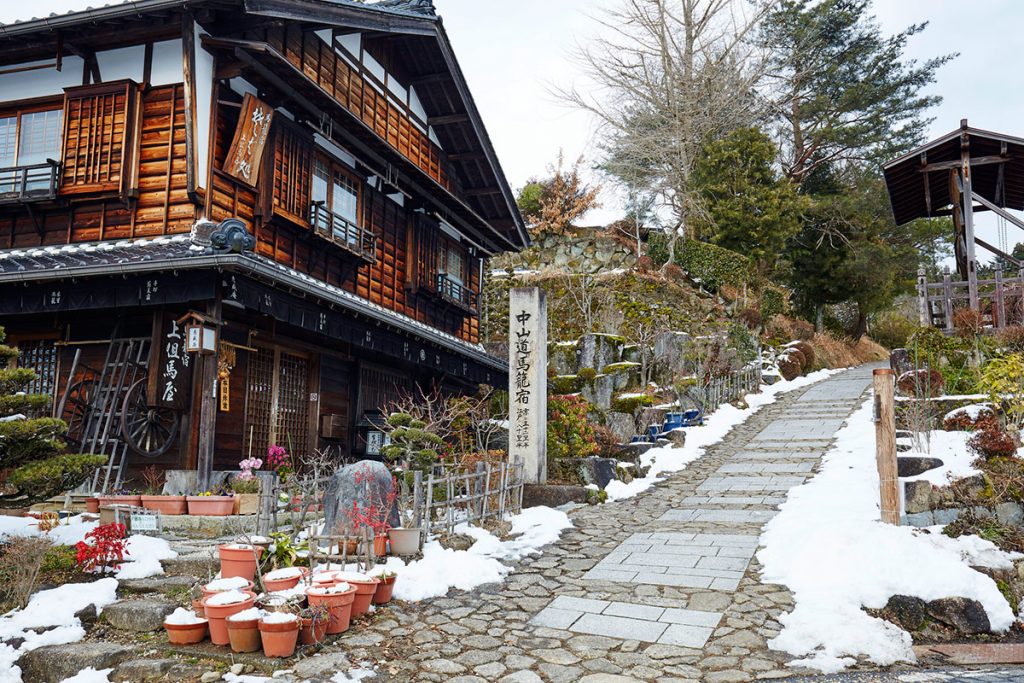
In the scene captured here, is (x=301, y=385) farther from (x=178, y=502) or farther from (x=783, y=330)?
(x=783, y=330)

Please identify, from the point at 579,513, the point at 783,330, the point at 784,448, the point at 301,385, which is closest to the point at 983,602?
the point at 579,513

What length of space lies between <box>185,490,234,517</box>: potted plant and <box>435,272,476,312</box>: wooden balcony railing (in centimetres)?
903

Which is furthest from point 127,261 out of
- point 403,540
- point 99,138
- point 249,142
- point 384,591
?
point 384,591

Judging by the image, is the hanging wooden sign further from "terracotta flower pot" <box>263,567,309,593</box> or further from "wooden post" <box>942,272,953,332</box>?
"wooden post" <box>942,272,953,332</box>

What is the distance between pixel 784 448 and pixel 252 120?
1117cm

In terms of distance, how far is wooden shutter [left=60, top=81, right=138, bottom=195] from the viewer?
10.4 meters

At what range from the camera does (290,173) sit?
39.2 feet

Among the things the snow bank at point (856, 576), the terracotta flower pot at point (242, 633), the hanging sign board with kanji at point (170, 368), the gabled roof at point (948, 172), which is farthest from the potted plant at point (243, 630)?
the gabled roof at point (948, 172)

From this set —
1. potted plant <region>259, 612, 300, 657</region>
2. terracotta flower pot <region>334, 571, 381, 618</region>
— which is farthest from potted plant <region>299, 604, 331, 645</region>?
terracotta flower pot <region>334, 571, 381, 618</region>

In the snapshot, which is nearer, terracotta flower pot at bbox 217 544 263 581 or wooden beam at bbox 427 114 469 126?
terracotta flower pot at bbox 217 544 263 581

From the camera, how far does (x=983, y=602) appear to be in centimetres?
602

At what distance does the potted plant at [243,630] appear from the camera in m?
5.11

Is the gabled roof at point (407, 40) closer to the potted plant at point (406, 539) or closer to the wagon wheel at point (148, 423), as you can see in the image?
the wagon wheel at point (148, 423)

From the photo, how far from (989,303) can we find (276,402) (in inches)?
543
